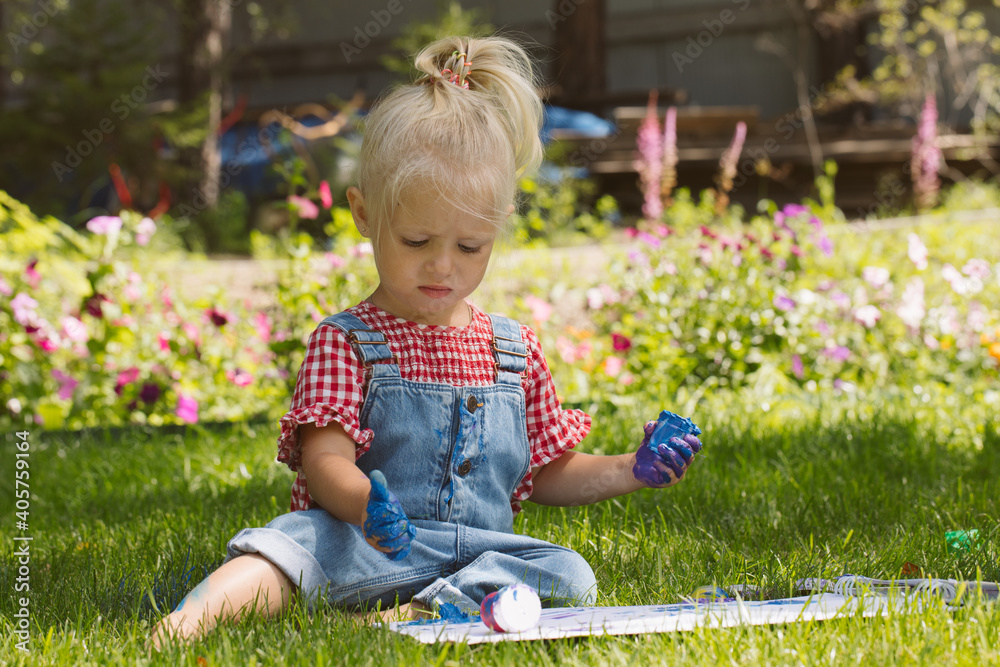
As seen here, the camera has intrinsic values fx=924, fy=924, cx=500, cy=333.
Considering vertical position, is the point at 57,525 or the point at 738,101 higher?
the point at 738,101

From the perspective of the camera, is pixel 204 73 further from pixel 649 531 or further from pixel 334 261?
pixel 649 531

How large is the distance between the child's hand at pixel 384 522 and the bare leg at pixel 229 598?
13.7 inches

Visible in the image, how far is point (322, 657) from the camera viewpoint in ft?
4.84

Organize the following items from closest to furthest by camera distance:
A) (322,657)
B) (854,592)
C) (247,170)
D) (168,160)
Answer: (322,657)
(854,592)
(168,160)
(247,170)

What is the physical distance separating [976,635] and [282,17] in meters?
11.9

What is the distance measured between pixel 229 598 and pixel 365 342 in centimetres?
57

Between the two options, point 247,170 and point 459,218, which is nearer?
point 459,218

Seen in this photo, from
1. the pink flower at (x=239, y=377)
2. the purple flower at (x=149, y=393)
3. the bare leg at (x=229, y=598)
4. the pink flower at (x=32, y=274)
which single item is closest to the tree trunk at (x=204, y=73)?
the pink flower at (x=32, y=274)

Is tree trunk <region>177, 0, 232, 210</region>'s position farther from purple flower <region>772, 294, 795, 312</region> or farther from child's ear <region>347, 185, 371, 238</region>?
child's ear <region>347, 185, 371, 238</region>

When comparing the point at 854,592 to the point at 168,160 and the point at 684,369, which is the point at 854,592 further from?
the point at 168,160

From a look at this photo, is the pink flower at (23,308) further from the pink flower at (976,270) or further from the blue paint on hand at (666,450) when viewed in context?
the pink flower at (976,270)

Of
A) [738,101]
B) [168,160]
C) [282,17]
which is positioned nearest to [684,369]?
[168,160]

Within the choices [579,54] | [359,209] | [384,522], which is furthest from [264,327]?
[579,54]

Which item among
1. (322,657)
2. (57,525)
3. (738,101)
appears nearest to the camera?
(322,657)
